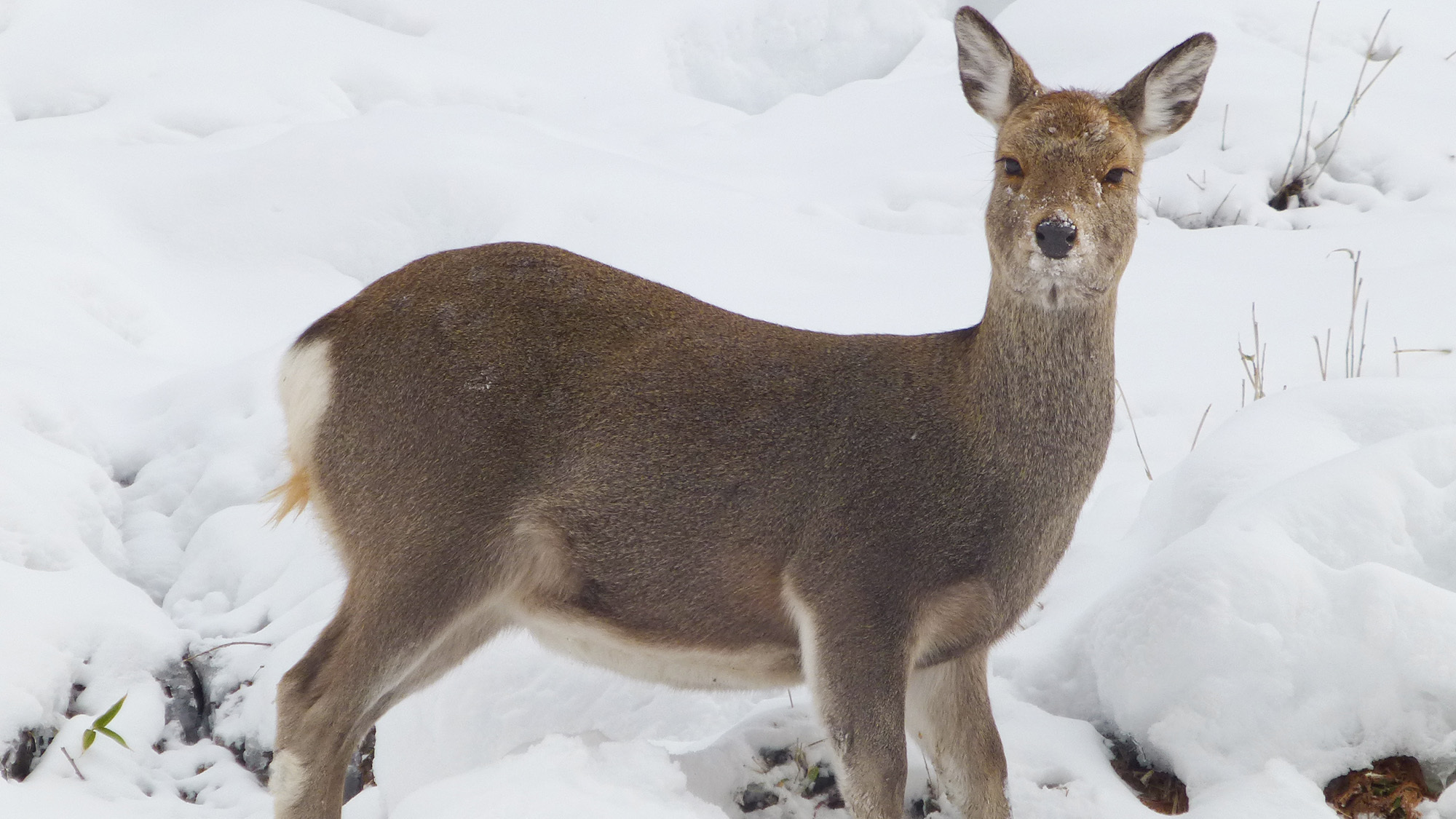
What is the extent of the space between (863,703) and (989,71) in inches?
69.9

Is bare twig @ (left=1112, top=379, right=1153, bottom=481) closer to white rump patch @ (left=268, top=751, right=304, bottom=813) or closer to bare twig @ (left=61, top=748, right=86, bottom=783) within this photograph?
white rump patch @ (left=268, top=751, right=304, bottom=813)

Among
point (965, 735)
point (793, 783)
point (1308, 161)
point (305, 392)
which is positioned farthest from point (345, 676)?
point (1308, 161)

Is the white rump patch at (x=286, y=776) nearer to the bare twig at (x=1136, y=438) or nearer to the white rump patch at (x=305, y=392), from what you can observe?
the white rump patch at (x=305, y=392)

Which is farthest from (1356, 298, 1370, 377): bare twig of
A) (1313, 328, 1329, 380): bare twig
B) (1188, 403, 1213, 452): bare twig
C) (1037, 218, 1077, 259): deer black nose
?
(1037, 218, 1077, 259): deer black nose

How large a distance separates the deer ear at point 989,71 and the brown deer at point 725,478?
221mm

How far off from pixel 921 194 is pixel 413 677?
444 cm

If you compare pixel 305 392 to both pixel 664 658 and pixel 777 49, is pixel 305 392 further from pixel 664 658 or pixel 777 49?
pixel 777 49

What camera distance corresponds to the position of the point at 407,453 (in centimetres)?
322

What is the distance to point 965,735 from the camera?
3.42 m

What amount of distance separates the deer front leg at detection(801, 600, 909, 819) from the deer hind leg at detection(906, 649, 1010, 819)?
0.97ft

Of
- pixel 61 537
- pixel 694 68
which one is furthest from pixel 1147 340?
pixel 694 68

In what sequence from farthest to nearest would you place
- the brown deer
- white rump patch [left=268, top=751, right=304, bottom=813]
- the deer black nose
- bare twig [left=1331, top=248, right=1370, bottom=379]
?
1. bare twig [left=1331, top=248, right=1370, bottom=379]
2. white rump patch [left=268, top=751, right=304, bottom=813]
3. the brown deer
4. the deer black nose

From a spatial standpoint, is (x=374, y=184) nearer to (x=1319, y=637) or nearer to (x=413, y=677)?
(x=413, y=677)

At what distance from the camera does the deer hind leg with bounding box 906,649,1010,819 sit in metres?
3.38
